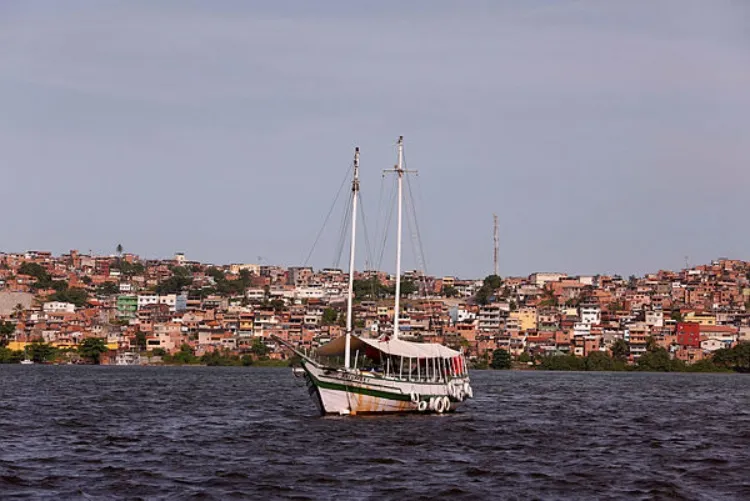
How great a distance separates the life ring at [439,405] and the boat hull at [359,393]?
1661 millimetres

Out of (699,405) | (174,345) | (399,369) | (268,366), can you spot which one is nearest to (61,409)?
(399,369)

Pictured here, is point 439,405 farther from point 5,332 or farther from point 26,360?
point 5,332

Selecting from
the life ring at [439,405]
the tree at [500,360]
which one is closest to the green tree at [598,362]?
the tree at [500,360]

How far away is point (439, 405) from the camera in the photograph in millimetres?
59750

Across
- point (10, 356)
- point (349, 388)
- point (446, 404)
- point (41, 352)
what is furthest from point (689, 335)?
point (349, 388)

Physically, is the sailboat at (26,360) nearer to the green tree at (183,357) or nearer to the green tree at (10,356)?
the green tree at (10,356)

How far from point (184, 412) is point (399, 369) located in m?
12.0

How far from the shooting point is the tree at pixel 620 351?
186250 mm

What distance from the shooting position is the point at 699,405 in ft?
267

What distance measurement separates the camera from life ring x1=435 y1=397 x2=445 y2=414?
59.3 meters

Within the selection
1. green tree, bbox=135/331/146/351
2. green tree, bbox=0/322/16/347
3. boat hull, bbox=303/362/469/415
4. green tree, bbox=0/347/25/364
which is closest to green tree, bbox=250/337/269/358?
green tree, bbox=135/331/146/351

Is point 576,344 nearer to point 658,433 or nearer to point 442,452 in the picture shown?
point 658,433

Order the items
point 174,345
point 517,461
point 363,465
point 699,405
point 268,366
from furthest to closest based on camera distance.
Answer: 1. point 174,345
2. point 268,366
3. point 699,405
4. point 517,461
5. point 363,465

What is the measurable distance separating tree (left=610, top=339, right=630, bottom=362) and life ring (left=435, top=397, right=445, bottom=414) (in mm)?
129157
